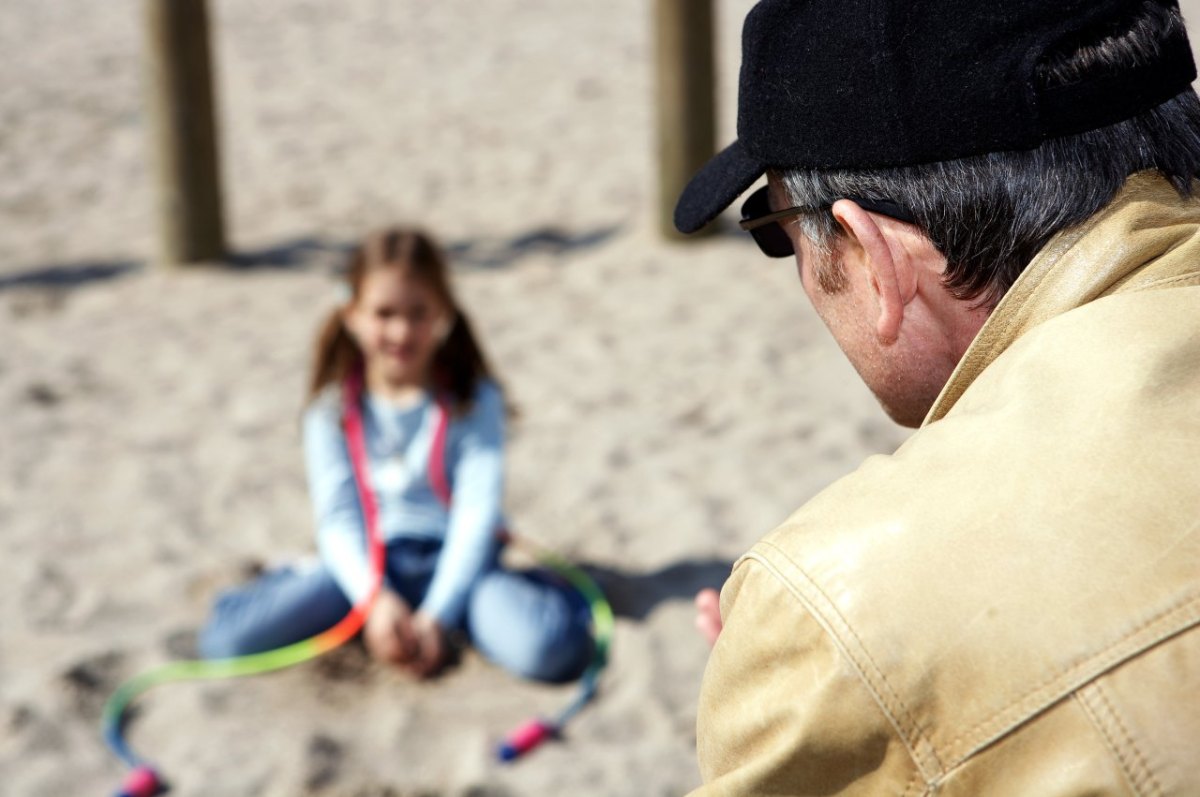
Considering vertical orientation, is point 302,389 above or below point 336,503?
below

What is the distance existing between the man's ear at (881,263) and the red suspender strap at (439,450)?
2.37 m

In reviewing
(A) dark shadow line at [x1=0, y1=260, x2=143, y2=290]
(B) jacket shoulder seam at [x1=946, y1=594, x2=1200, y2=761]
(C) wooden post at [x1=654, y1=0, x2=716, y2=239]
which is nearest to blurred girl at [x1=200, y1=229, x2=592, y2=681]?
(B) jacket shoulder seam at [x1=946, y1=594, x2=1200, y2=761]

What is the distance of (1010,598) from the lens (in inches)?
36.9

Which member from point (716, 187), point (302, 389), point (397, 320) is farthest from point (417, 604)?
point (716, 187)

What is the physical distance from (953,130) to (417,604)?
2.65 metres

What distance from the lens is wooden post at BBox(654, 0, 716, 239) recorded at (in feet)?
19.5

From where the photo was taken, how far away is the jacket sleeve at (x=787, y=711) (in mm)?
980

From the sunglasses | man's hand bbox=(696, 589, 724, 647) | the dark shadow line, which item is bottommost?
the dark shadow line

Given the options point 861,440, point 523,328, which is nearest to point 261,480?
point 523,328

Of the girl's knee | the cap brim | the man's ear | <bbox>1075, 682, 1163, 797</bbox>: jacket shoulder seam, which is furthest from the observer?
the girl's knee

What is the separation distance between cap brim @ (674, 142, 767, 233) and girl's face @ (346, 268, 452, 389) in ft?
6.34

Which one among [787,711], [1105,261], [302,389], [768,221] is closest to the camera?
[787,711]

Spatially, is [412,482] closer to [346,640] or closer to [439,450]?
[439,450]

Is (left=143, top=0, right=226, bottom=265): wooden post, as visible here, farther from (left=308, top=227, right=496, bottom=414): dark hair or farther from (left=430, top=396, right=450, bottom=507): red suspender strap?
(left=430, top=396, right=450, bottom=507): red suspender strap
